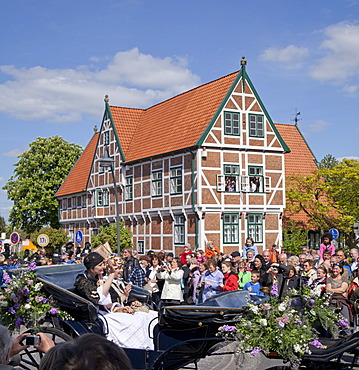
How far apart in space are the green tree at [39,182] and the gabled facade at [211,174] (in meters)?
20.4

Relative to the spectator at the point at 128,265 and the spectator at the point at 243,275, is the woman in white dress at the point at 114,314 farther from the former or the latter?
the spectator at the point at 128,265

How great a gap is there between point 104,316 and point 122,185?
27878mm

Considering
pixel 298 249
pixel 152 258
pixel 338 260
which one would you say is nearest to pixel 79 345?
pixel 338 260

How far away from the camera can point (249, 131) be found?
95.5ft

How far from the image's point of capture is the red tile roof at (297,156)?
34800 millimetres

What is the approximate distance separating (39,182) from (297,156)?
26023mm

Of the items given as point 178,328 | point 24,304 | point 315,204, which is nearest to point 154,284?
point 24,304

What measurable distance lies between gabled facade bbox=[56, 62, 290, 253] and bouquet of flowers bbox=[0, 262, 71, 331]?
1988 centimetres

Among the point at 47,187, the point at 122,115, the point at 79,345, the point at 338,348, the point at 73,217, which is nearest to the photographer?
the point at 79,345

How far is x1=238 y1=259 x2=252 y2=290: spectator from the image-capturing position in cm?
1115

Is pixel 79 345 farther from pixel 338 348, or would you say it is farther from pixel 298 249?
pixel 298 249

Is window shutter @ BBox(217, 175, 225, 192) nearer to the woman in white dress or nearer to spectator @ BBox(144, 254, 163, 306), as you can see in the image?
spectator @ BBox(144, 254, 163, 306)

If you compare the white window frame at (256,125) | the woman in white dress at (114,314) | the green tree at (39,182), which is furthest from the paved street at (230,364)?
the green tree at (39,182)

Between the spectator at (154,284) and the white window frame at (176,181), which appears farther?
the white window frame at (176,181)
